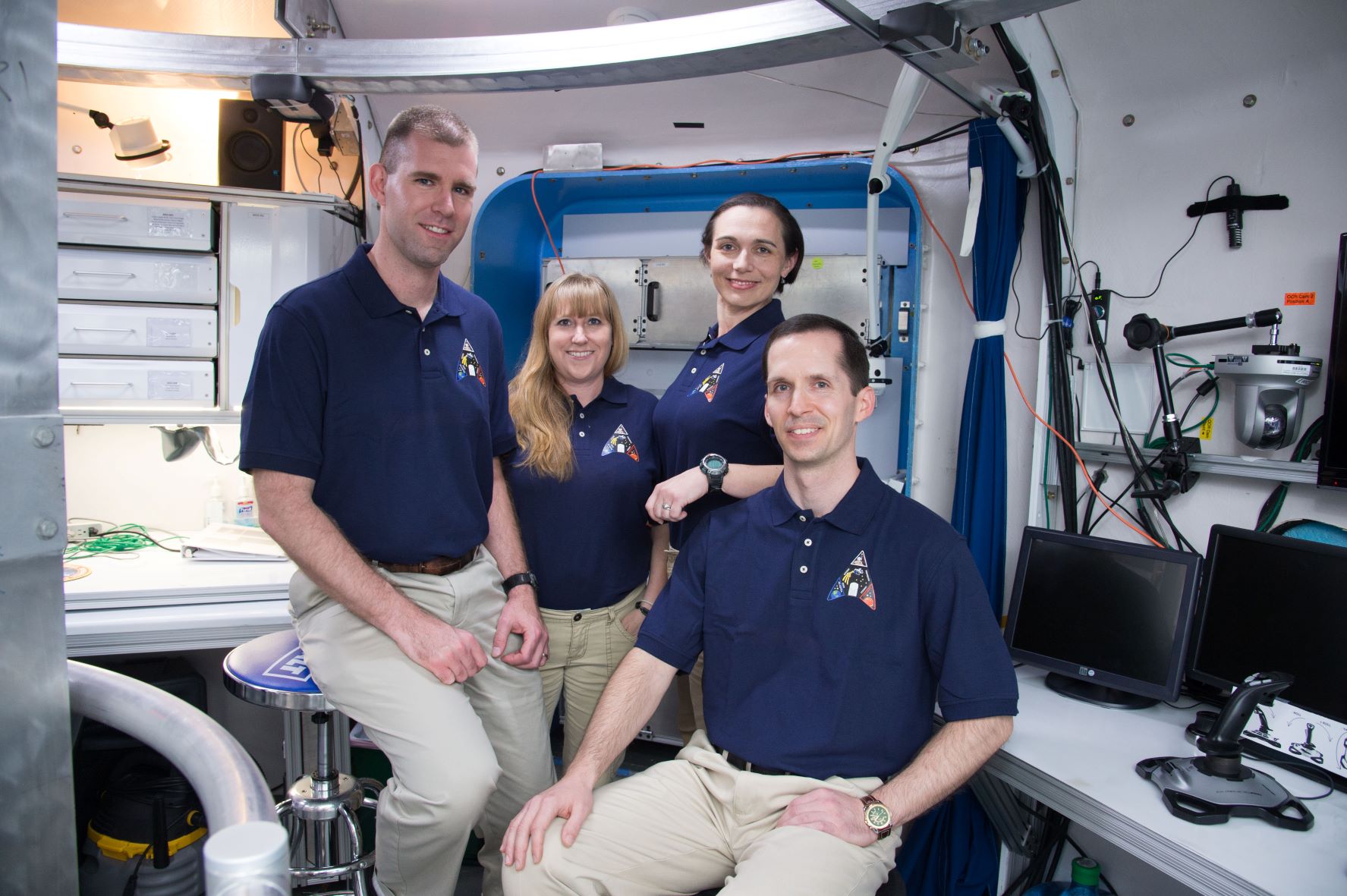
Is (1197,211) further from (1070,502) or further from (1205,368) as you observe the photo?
(1070,502)

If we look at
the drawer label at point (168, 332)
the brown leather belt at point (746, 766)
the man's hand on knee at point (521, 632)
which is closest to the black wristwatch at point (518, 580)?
the man's hand on knee at point (521, 632)

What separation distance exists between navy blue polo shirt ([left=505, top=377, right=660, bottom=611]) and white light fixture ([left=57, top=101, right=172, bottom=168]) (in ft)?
6.58

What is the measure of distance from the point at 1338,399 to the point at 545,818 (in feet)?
5.95

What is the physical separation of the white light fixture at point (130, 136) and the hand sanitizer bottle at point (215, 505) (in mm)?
1159

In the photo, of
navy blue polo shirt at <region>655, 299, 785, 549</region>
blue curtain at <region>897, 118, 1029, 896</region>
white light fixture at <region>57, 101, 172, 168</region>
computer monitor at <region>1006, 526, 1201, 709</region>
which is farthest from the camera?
white light fixture at <region>57, 101, 172, 168</region>

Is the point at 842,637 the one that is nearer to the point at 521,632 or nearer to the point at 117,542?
the point at 521,632

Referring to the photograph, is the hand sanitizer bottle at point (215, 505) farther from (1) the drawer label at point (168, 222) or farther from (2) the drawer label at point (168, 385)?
(1) the drawer label at point (168, 222)

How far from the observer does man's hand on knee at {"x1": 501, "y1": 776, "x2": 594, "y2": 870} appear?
1.37m

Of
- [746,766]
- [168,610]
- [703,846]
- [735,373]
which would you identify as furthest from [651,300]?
[703,846]

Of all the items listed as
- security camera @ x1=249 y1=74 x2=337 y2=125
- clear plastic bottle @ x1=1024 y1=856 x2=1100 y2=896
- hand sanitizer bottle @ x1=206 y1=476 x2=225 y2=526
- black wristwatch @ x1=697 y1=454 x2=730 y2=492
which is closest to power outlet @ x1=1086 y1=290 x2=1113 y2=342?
black wristwatch @ x1=697 y1=454 x2=730 y2=492

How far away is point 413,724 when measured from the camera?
1.44m

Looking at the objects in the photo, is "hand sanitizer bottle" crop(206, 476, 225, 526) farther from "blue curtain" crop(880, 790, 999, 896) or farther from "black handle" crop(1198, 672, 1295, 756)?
"black handle" crop(1198, 672, 1295, 756)

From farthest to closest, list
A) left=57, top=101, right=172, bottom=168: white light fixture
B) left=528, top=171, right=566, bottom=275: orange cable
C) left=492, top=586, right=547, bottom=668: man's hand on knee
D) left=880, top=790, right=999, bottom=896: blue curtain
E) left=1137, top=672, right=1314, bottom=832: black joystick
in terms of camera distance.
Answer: left=528, top=171, right=566, bottom=275: orange cable < left=57, top=101, right=172, bottom=168: white light fixture < left=880, top=790, right=999, bottom=896: blue curtain < left=492, top=586, right=547, bottom=668: man's hand on knee < left=1137, top=672, right=1314, bottom=832: black joystick

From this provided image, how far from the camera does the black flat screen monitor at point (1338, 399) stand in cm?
177
